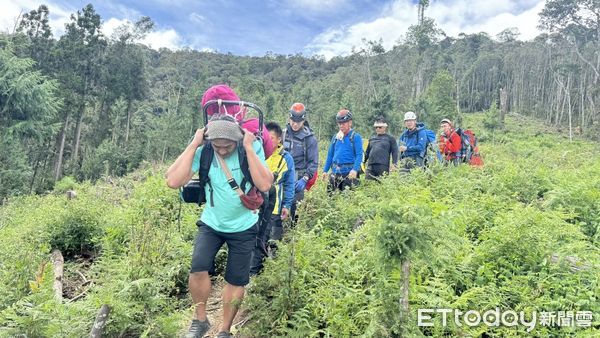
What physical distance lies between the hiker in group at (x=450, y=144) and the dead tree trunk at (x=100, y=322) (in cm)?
702

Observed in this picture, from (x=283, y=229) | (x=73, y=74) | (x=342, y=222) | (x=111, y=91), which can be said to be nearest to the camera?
(x=283, y=229)

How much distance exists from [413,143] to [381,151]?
3.52 ft

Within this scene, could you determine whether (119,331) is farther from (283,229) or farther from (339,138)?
(339,138)

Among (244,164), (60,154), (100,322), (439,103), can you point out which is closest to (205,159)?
(244,164)

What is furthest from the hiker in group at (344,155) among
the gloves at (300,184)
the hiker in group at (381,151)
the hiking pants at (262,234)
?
the hiking pants at (262,234)

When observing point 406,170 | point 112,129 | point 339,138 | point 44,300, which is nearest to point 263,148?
point 44,300

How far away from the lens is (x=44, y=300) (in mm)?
3234

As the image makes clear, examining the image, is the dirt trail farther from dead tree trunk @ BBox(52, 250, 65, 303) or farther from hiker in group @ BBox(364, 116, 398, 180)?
hiker in group @ BBox(364, 116, 398, 180)

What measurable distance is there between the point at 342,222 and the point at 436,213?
235 centimetres

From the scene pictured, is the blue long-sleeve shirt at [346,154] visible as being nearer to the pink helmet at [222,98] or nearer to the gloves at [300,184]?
the gloves at [300,184]

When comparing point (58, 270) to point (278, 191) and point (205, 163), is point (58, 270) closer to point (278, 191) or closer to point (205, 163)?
point (278, 191)

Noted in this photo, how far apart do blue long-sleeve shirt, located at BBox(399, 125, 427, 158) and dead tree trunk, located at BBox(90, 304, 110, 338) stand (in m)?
5.81

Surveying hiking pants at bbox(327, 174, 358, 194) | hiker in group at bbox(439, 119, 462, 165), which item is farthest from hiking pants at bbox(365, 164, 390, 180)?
hiker in group at bbox(439, 119, 462, 165)

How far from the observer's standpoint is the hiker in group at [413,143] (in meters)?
7.26
